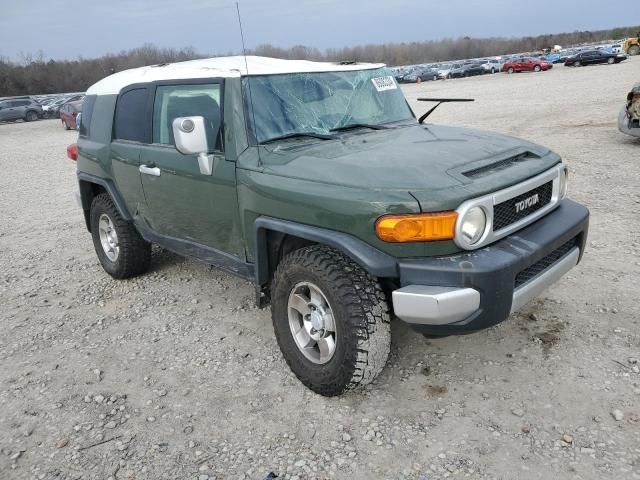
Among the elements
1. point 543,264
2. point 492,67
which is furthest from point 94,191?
point 492,67

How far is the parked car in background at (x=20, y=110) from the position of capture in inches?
1232

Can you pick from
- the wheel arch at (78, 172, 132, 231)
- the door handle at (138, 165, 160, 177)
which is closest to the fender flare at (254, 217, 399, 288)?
the door handle at (138, 165, 160, 177)

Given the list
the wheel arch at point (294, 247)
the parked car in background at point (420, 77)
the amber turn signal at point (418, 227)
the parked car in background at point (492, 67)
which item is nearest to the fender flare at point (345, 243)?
the wheel arch at point (294, 247)

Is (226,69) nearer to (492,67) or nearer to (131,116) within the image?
(131,116)

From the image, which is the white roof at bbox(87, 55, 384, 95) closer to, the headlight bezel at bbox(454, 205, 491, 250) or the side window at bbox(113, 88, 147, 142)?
the side window at bbox(113, 88, 147, 142)

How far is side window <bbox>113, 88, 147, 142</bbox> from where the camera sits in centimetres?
452

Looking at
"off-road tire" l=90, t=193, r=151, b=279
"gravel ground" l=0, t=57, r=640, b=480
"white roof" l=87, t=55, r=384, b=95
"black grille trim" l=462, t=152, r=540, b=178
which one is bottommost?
"gravel ground" l=0, t=57, r=640, b=480

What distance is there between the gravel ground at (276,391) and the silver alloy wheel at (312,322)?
0.29 meters

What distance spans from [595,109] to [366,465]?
15.9 m

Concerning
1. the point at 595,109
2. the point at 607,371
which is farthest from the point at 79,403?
the point at 595,109

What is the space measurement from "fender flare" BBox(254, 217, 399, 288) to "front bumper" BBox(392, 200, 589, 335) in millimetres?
83

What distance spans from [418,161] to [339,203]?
56cm

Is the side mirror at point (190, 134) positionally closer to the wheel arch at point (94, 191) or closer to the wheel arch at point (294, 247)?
the wheel arch at point (294, 247)

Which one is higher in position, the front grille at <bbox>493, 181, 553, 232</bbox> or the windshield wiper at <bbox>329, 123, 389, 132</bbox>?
the windshield wiper at <bbox>329, 123, 389, 132</bbox>
